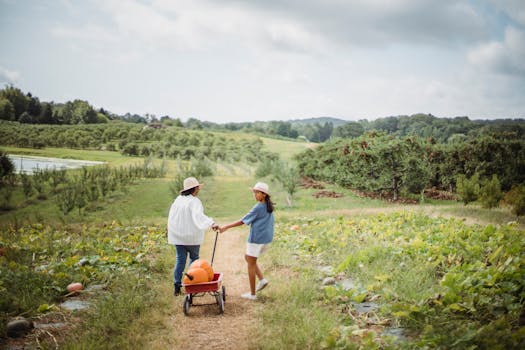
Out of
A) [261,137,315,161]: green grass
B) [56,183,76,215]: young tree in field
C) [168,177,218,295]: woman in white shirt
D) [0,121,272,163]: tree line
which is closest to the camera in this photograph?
[168,177,218,295]: woman in white shirt

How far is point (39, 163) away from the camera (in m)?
30.2

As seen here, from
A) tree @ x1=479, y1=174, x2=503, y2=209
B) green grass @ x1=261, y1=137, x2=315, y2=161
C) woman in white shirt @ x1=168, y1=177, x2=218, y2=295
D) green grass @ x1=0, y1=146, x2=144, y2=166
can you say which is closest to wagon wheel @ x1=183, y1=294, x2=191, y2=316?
woman in white shirt @ x1=168, y1=177, x2=218, y2=295

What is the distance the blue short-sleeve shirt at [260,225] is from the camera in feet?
19.1

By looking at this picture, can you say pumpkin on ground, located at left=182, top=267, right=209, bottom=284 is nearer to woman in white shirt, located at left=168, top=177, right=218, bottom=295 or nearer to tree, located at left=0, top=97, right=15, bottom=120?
woman in white shirt, located at left=168, top=177, right=218, bottom=295

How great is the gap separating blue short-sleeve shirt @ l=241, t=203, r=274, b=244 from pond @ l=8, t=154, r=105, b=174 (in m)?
27.3

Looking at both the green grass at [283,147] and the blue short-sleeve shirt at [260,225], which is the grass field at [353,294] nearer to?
the blue short-sleeve shirt at [260,225]

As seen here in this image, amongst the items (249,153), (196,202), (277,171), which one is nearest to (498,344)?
(196,202)

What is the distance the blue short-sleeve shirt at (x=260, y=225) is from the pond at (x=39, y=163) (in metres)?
27.3

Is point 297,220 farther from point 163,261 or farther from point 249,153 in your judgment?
point 249,153

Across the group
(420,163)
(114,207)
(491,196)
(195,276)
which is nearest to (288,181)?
(420,163)

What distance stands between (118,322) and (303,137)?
7363 cm

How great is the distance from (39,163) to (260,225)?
31361mm

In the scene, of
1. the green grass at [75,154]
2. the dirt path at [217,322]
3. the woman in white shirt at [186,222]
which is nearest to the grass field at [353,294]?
the dirt path at [217,322]

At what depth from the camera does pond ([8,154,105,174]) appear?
28.1 meters
